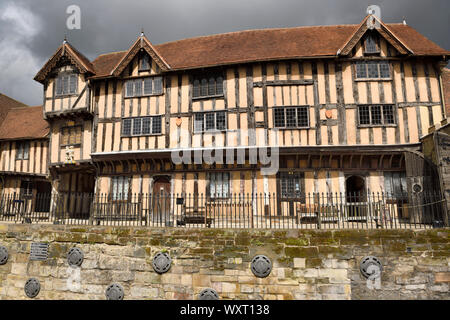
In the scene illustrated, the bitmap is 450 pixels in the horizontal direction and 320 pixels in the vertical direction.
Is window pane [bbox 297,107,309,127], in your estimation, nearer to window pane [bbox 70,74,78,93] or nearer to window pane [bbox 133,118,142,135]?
window pane [bbox 133,118,142,135]

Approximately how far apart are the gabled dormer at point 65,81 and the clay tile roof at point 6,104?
7882mm

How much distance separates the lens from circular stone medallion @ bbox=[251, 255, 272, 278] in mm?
8195

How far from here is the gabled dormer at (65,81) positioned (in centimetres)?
1670

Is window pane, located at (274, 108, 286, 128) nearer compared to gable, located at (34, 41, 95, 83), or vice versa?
window pane, located at (274, 108, 286, 128)

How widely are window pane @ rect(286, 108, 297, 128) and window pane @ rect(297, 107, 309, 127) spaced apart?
19 centimetres

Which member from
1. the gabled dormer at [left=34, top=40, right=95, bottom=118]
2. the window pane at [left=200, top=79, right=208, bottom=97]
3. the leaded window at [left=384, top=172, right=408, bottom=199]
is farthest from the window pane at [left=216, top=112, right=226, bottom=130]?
the leaded window at [left=384, top=172, right=408, bottom=199]

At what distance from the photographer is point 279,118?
14.8 metres

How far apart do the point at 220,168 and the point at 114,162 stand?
5.73 m

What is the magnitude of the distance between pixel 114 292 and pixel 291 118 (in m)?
10.5

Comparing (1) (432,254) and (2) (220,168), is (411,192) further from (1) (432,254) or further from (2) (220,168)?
(2) (220,168)

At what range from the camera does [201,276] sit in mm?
8422

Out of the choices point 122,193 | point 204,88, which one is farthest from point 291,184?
point 122,193

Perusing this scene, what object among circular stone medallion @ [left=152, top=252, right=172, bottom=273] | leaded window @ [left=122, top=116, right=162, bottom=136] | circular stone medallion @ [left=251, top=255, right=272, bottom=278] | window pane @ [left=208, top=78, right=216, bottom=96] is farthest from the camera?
leaded window @ [left=122, top=116, right=162, bottom=136]

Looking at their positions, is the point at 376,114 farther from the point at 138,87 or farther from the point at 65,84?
the point at 65,84
